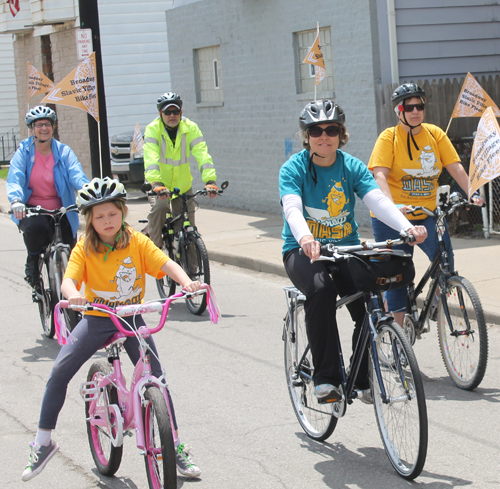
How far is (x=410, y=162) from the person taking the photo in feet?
19.6

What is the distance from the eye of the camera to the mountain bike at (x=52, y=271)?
23.1 feet

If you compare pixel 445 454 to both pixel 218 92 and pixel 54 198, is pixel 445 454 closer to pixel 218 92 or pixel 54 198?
pixel 54 198

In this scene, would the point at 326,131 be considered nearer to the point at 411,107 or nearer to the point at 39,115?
the point at 411,107

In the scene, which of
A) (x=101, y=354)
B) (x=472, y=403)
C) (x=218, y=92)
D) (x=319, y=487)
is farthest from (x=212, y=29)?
(x=319, y=487)

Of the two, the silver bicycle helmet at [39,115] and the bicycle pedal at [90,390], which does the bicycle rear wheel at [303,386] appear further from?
the silver bicycle helmet at [39,115]

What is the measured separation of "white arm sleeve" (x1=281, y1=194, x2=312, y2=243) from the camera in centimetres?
421

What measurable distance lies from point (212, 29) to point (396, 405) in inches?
511

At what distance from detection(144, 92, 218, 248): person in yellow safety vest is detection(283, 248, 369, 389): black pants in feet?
14.4

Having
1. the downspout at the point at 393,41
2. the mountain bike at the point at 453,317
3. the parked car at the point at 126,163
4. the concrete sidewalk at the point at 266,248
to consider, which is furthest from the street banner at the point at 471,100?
the parked car at the point at 126,163

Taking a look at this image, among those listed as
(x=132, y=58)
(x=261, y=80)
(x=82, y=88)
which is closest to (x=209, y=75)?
(x=261, y=80)

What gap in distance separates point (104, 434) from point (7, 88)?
105ft

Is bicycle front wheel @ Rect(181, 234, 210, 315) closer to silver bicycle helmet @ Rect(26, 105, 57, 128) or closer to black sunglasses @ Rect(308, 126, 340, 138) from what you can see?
silver bicycle helmet @ Rect(26, 105, 57, 128)

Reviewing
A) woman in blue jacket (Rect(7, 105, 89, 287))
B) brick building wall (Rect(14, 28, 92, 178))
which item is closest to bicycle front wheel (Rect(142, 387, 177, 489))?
woman in blue jacket (Rect(7, 105, 89, 287))

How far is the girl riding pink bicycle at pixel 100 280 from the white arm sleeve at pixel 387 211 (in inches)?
46.1
